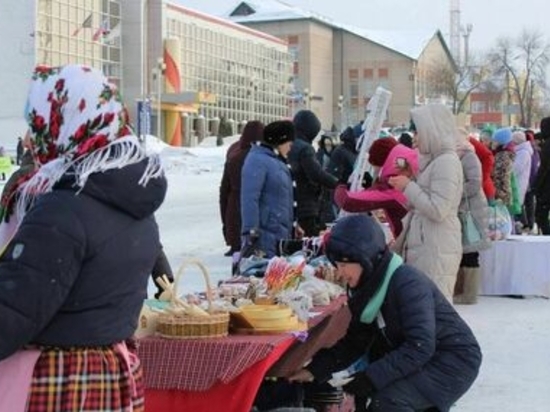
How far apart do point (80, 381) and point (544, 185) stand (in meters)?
9.84

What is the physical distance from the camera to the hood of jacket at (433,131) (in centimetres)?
605

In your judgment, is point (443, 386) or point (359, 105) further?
point (359, 105)

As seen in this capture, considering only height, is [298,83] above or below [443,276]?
above

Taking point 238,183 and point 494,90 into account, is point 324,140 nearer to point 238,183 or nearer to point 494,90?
point 238,183

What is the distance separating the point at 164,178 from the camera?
2.46 meters

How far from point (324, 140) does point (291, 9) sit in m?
92.6

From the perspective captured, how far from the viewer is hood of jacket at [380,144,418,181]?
6.60 meters

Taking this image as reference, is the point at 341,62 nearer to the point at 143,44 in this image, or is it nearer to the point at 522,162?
the point at 143,44

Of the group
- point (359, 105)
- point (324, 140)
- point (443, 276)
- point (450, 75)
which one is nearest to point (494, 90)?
point (450, 75)

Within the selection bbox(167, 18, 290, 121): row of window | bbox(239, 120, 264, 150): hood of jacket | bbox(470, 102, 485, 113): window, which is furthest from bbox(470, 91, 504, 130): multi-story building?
bbox(239, 120, 264, 150): hood of jacket

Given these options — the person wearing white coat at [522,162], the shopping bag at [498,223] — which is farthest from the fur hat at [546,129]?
the shopping bag at [498,223]

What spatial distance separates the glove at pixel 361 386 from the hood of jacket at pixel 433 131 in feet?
8.13

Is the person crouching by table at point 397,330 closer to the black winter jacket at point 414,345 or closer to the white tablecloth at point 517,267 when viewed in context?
the black winter jacket at point 414,345

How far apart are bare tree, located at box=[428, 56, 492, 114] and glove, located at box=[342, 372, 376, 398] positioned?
8292cm
